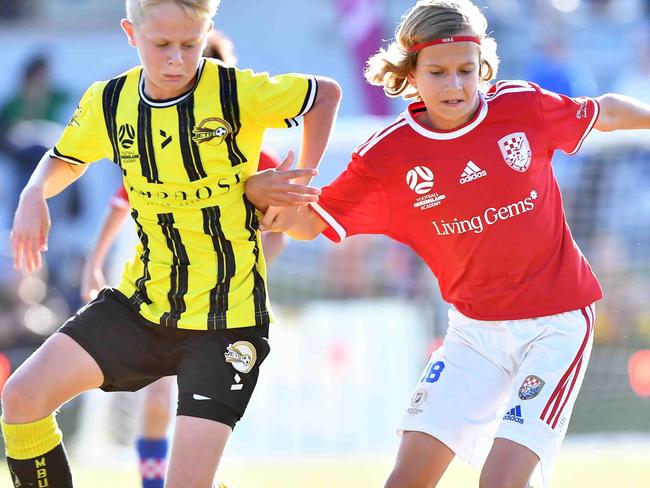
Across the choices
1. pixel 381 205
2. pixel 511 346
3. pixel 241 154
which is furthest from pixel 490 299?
pixel 241 154

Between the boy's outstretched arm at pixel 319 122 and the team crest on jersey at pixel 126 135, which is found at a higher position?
the boy's outstretched arm at pixel 319 122

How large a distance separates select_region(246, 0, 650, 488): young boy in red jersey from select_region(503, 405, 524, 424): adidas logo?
0.22 ft

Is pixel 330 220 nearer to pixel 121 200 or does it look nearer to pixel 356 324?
pixel 121 200

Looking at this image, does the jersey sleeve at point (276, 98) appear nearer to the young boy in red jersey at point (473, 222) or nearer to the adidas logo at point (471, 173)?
the young boy in red jersey at point (473, 222)

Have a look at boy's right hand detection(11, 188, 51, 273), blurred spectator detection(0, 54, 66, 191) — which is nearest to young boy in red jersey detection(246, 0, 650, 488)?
boy's right hand detection(11, 188, 51, 273)

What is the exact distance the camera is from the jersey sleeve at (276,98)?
3.63m

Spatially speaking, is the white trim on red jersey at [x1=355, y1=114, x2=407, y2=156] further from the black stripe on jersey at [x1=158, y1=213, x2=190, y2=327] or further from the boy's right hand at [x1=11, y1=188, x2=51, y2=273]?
the boy's right hand at [x1=11, y1=188, x2=51, y2=273]

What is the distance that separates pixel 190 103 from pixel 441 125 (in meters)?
0.84

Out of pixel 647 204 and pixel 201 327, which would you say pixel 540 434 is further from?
pixel 647 204

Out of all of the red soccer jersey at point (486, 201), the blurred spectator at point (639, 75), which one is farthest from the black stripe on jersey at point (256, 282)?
the blurred spectator at point (639, 75)

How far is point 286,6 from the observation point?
46.9 feet

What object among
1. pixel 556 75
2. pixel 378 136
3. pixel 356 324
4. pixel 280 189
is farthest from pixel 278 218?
pixel 556 75

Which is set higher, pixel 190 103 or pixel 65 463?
pixel 190 103

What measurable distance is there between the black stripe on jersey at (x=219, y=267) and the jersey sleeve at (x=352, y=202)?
1.15ft
